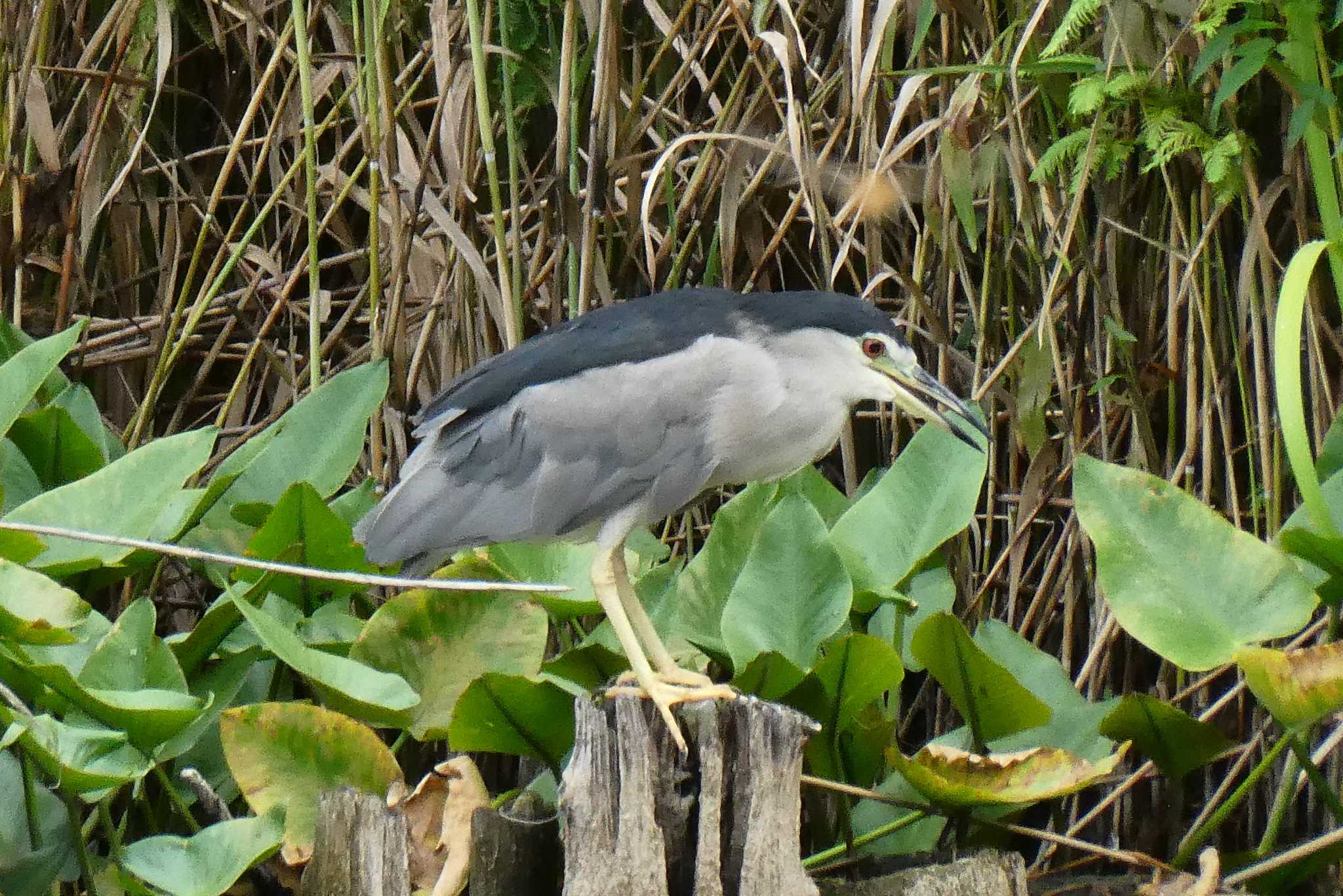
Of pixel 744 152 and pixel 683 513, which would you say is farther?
pixel 683 513

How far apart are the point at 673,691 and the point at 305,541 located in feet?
2.10

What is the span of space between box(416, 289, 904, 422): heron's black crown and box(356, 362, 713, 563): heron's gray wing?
0.16ft

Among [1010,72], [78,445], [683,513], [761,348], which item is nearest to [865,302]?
[761,348]

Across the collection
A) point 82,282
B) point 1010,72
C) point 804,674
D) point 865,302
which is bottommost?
point 804,674

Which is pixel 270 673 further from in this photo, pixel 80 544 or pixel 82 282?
pixel 82 282

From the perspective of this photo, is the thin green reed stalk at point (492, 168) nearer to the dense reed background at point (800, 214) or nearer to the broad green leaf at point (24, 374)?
the dense reed background at point (800, 214)

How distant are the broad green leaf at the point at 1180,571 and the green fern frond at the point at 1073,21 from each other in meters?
0.59

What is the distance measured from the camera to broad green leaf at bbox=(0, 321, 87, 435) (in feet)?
7.76

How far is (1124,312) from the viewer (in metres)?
2.47

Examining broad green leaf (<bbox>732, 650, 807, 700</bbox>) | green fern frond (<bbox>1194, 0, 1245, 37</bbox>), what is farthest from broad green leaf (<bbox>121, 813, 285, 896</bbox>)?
green fern frond (<bbox>1194, 0, 1245, 37</bbox>)

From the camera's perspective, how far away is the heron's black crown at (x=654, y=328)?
6.96ft

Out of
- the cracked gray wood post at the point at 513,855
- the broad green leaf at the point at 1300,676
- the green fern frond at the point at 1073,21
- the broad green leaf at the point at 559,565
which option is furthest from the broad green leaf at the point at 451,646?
the green fern frond at the point at 1073,21

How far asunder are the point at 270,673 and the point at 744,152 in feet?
3.73

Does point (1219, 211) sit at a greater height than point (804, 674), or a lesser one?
greater
